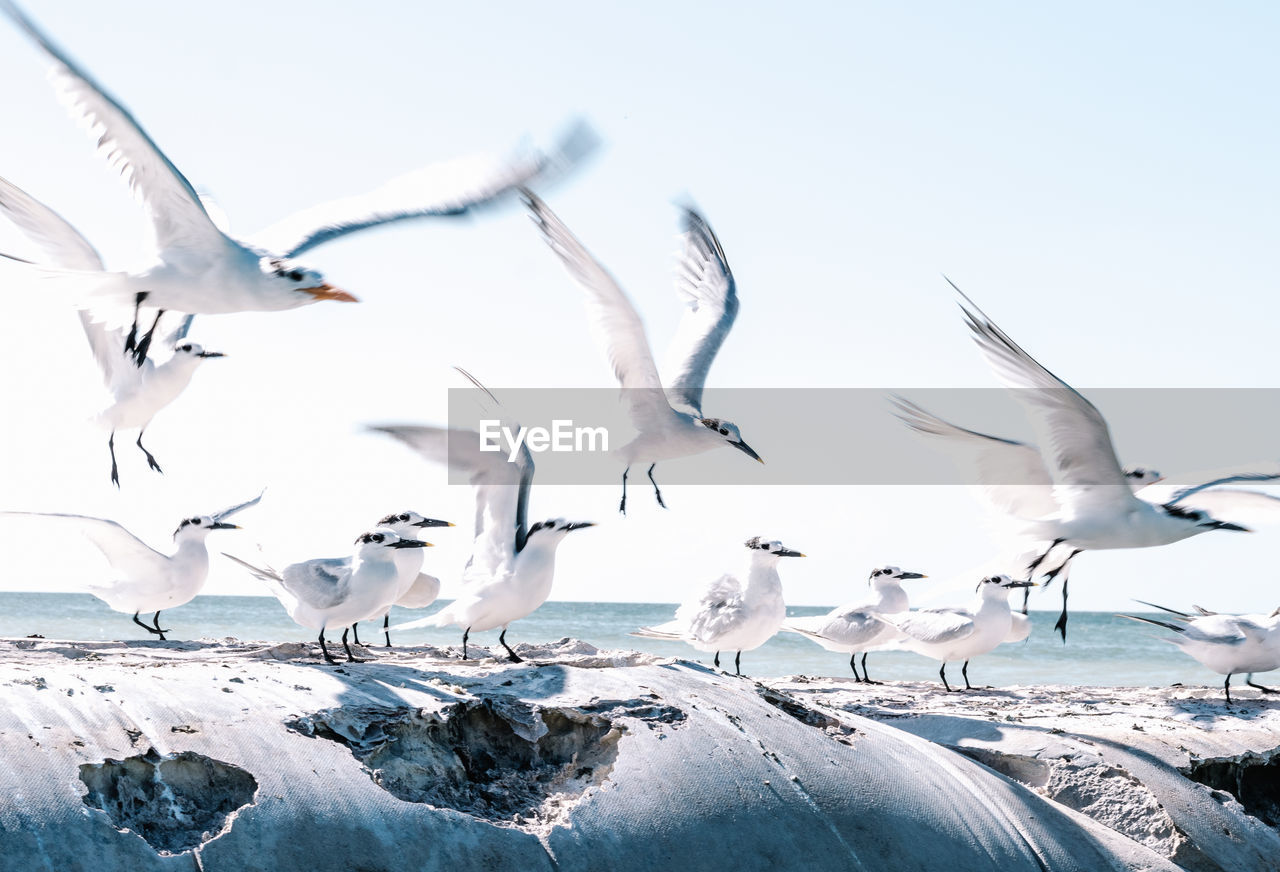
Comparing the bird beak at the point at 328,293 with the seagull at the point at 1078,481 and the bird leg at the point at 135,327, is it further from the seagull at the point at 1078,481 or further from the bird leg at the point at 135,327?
the seagull at the point at 1078,481

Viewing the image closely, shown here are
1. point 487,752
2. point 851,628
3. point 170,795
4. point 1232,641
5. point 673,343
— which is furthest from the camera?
point 673,343

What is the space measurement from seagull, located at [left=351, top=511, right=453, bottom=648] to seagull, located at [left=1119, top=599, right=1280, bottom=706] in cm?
475

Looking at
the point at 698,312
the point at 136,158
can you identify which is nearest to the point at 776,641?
the point at 698,312

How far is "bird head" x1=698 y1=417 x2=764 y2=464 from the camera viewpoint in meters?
9.95

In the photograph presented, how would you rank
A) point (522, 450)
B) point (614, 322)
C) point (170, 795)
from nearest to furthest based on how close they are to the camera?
point (170, 795) < point (522, 450) < point (614, 322)

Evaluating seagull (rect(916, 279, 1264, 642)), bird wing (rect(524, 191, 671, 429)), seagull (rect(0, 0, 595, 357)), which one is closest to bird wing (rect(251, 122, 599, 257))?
seagull (rect(0, 0, 595, 357))

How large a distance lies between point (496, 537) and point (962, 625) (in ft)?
12.5

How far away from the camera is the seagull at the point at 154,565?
797 cm

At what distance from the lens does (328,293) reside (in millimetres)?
7461

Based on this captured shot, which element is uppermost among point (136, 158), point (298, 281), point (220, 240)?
point (136, 158)

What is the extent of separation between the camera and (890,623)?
374 inches

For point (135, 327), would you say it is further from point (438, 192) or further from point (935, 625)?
point (935, 625)

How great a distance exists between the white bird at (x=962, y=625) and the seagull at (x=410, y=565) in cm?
338

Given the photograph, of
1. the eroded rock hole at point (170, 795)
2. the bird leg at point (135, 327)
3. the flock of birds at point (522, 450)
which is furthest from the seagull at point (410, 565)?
the eroded rock hole at point (170, 795)
